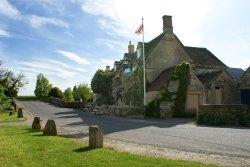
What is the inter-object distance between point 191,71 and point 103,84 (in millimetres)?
25356

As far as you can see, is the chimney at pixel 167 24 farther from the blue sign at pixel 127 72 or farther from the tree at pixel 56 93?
the tree at pixel 56 93

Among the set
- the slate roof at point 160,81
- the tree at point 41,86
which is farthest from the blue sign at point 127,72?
the tree at point 41,86

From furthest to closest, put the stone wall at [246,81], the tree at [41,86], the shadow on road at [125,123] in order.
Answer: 1. the tree at [41,86]
2. the stone wall at [246,81]
3. the shadow on road at [125,123]

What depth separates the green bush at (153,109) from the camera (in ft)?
121

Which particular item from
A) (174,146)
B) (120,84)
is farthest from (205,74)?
(174,146)

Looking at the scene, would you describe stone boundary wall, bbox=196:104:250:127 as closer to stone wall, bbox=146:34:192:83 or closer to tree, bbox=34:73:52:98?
stone wall, bbox=146:34:192:83

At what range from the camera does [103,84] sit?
5991 cm

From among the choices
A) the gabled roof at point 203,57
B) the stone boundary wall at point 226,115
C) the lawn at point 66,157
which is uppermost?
the gabled roof at point 203,57

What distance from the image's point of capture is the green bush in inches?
1449

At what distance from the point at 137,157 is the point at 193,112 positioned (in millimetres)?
25611

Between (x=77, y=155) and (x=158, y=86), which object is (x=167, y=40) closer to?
(x=158, y=86)

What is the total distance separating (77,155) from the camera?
1239cm

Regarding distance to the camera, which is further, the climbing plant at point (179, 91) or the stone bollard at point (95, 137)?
the climbing plant at point (179, 91)

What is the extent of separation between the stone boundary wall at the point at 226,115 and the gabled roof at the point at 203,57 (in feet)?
63.4
